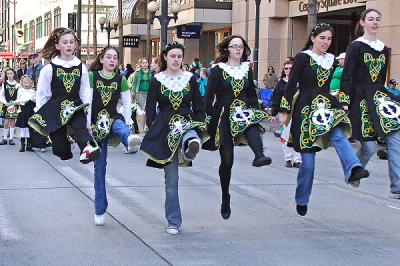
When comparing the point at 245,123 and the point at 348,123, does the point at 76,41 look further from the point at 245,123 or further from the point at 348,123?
the point at 348,123

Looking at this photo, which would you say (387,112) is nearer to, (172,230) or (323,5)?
(172,230)

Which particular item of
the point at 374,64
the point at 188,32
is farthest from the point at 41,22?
the point at 374,64

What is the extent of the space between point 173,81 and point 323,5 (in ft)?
70.0

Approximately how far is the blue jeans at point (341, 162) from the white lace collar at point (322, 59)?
63 cm

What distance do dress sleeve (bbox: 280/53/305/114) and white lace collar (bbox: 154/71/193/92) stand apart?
3.16ft

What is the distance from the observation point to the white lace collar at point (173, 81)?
670 centimetres

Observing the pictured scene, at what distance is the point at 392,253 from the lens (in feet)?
20.1

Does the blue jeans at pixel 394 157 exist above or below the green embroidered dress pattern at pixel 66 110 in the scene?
below

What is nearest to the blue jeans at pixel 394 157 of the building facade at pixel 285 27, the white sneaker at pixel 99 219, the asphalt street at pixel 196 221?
the asphalt street at pixel 196 221

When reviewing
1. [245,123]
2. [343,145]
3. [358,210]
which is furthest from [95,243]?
[358,210]

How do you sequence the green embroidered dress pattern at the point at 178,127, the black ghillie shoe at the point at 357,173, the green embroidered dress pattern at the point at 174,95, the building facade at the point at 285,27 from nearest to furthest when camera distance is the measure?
the black ghillie shoe at the point at 357,173 < the green embroidered dress pattern at the point at 178,127 < the green embroidered dress pattern at the point at 174,95 < the building facade at the point at 285,27

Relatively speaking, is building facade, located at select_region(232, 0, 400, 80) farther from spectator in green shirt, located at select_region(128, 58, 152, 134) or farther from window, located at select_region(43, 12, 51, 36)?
window, located at select_region(43, 12, 51, 36)

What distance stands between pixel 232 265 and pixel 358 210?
2966 millimetres

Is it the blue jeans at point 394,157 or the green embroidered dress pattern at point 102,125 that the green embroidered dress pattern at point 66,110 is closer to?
the green embroidered dress pattern at point 102,125
